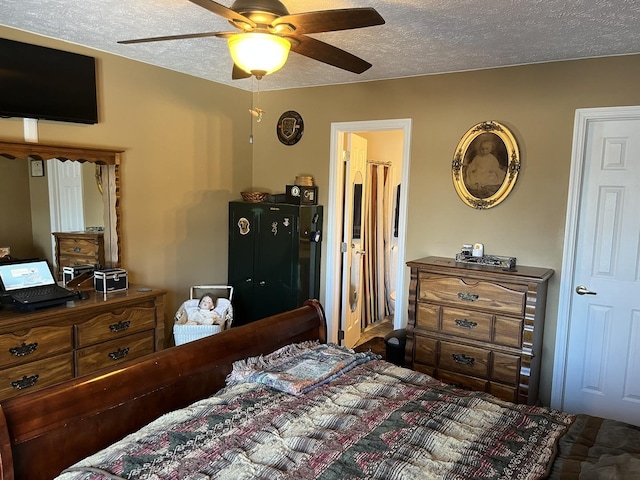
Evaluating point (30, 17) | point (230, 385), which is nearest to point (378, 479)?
point (230, 385)

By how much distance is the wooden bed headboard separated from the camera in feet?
4.71

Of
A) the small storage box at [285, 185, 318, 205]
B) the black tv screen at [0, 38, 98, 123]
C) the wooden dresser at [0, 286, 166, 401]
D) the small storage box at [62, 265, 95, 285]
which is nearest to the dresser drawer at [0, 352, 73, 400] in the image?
the wooden dresser at [0, 286, 166, 401]

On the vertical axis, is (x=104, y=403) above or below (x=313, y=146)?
below

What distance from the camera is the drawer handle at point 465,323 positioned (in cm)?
320

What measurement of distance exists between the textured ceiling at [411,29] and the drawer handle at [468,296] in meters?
1.59

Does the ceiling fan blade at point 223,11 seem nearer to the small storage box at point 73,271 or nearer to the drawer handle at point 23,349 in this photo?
the drawer handle at point 23,349

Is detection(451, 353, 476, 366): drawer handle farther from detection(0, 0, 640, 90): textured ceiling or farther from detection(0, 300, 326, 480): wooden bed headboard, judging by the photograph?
detection(0, 0, 640, 90): textured ceiling

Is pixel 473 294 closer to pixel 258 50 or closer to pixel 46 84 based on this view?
pixel 258 50

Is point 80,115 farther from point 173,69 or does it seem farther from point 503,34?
point 503,34

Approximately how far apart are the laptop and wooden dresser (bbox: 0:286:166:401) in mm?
52

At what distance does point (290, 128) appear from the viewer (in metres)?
4.38

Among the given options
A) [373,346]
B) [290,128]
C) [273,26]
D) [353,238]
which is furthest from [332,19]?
[373,346]

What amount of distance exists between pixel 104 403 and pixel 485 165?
292 cm

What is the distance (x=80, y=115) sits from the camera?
3148 millimetres
